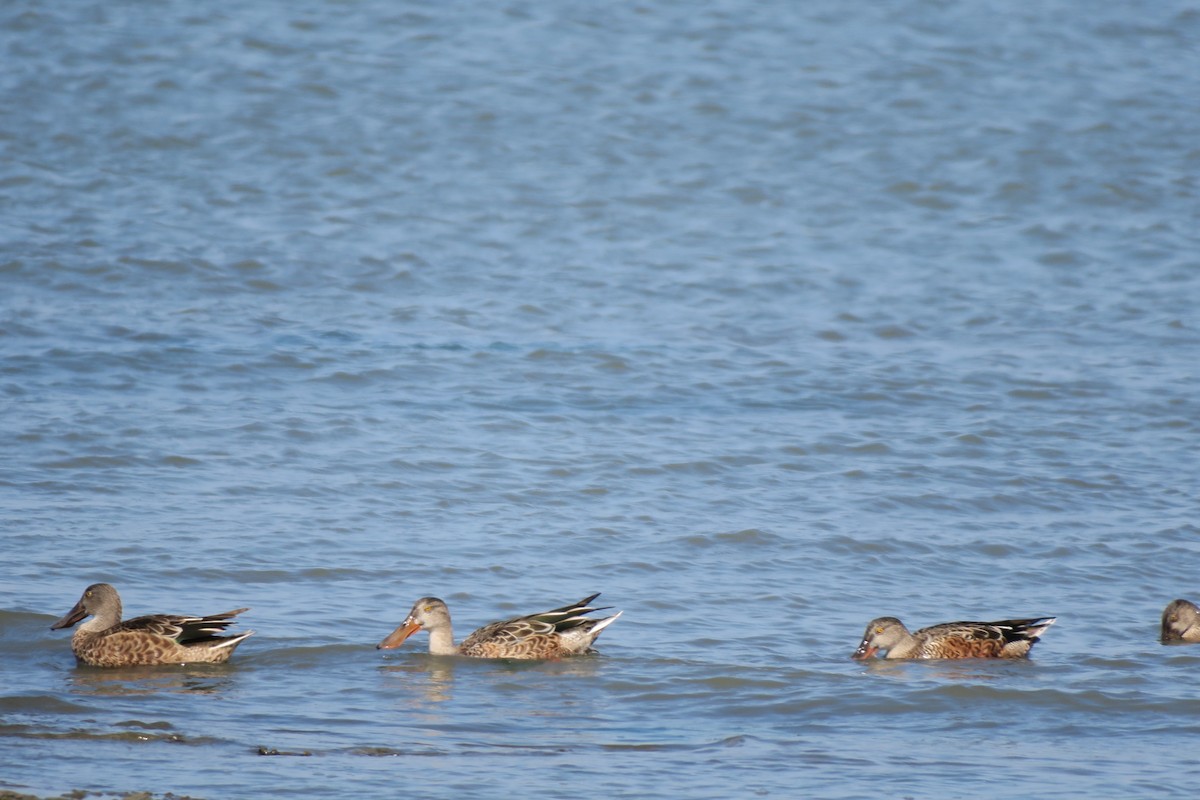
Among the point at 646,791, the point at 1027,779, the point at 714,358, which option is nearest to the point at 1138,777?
the point at 1027,779

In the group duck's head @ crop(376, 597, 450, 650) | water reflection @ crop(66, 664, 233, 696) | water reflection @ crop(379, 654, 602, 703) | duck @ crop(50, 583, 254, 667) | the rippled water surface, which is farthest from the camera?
duck's head @ crop(376, 597, 450, 650)

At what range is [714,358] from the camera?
15.2 m

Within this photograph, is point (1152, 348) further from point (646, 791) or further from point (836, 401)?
point (646, 791)

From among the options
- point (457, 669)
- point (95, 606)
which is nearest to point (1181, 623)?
point (457, 669)

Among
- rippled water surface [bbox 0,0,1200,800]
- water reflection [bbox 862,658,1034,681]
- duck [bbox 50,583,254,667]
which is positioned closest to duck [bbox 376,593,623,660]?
rippled water surface [bbox 0,0,1200,800]

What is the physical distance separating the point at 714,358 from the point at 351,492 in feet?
16.2

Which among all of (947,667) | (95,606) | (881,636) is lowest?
(947,667)

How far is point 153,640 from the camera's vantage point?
27.7ft

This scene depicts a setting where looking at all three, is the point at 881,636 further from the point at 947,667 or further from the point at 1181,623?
the point at 1181,623

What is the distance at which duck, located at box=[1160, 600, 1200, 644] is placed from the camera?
8.83 meters

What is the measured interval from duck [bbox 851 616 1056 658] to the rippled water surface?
0.17m

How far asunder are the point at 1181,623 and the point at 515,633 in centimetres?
362

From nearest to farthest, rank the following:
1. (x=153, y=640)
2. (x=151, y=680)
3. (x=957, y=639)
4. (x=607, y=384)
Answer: (x=151, y=680), (x=153, y=640), (x=957, y=639), (x=607, y=384)

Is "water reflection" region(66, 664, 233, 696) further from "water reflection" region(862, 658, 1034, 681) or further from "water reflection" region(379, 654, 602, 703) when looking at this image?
"water reflection" region(862, 658, 1034, 681)
